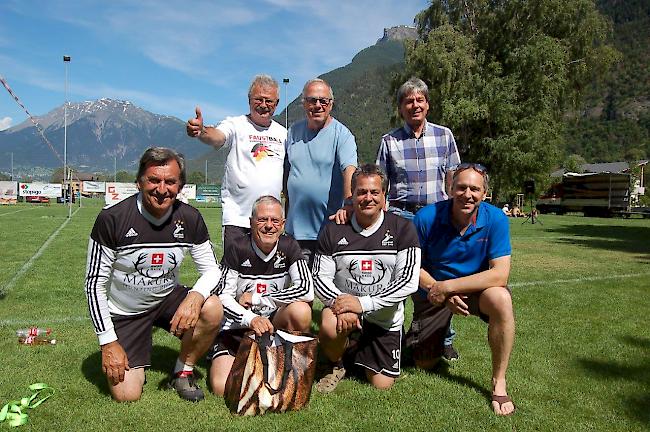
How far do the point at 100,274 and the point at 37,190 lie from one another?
49.0 meters

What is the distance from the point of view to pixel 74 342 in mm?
4543

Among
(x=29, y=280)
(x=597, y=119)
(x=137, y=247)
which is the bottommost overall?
(x=29, y=280)

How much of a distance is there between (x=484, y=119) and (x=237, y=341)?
25.9 m

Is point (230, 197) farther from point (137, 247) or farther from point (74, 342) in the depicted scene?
point (74, 342)

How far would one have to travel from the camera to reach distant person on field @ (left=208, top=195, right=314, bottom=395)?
3.53m

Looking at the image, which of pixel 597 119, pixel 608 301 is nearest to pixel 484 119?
pixel 608 301

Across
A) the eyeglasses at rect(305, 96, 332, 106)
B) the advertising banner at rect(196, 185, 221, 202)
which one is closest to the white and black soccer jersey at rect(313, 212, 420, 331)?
the eyeglasses at rect(305, 96, 332, 106)

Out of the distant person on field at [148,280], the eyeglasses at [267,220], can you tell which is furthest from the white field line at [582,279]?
the distant person on field at [148,280]

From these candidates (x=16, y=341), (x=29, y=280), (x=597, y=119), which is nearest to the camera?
(x=16, y=341)

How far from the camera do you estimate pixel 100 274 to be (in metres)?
3.29

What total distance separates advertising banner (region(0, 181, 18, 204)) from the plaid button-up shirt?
44.8 metres

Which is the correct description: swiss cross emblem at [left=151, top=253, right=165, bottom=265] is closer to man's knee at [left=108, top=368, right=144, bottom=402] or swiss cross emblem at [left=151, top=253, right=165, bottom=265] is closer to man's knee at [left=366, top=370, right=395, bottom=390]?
man's knee at [left=108, top=368, right=144, bottom=402]

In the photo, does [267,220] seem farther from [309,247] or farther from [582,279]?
[582,279]

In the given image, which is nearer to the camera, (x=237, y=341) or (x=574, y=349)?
(x=237, y=341)
